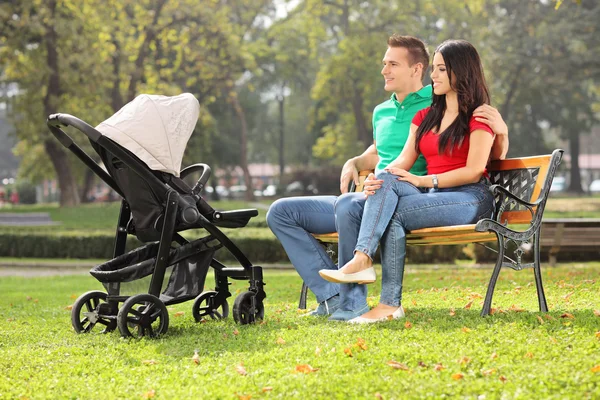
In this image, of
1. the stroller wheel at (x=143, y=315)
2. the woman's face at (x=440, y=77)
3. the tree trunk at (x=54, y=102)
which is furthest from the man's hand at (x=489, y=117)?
the tree trunk at (x=54, y=102)

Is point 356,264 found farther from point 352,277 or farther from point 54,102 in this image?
point 54,102

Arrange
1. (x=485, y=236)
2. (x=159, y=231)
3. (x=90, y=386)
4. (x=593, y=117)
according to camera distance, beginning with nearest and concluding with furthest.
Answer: (x=90, y=386)
(x=485, y=236)
(x=159, y=231)
(x=593, y=117)

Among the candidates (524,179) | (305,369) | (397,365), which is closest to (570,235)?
(524,179)

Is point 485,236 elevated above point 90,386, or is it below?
above

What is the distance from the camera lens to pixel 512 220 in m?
5.30

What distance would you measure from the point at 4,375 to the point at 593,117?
47.3 m

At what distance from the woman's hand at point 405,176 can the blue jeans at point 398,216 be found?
27 millimetres

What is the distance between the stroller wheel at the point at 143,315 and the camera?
4.94m

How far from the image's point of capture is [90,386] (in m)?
3.96

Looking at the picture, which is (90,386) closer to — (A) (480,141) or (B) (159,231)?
(B) (159,231)

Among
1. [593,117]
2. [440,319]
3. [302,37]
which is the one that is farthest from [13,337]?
[593,117]

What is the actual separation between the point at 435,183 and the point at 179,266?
5.78 feet

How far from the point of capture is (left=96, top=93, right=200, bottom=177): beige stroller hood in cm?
516

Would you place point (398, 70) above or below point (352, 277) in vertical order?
above
